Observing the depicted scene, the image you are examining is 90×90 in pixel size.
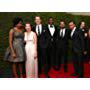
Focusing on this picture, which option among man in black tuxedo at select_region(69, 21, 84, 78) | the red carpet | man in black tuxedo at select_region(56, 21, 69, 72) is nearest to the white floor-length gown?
the red carpet

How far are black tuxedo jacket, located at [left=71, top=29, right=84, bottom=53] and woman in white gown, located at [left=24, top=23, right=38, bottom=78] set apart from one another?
0.59m

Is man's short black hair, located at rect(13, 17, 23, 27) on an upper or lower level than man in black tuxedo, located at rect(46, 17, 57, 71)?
upper

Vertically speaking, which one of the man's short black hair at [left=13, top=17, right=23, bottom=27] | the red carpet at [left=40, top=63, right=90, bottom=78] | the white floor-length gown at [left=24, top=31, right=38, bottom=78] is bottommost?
the red carpet at [left=40, top=63, right=90, bottom=78]

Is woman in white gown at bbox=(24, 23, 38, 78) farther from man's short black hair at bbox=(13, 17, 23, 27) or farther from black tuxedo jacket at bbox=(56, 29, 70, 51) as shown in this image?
black tuxedo jacket at bbox=(56, 29, 70, 51)

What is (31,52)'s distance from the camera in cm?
679

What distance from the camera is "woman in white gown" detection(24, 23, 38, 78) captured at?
678 centimetres

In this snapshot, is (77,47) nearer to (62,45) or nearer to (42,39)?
(62,45)

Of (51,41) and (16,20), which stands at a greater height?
(16,20)

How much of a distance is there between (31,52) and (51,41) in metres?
0.35

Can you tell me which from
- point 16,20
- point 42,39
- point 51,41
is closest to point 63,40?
point 51,41

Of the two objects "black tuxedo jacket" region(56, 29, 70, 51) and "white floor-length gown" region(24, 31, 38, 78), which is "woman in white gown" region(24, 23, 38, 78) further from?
"black tuxedo jacket" region(56, 29, 70, 51)

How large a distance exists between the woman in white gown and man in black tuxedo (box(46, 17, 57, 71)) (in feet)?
0.70

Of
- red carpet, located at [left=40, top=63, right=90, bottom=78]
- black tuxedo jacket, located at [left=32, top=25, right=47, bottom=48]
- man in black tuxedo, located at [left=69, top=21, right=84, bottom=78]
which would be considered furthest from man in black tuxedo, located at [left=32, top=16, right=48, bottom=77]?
man in black tuxedo, located at [left=69, top=21, right=84, bottom=78]
